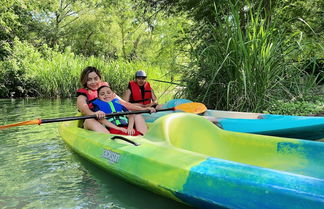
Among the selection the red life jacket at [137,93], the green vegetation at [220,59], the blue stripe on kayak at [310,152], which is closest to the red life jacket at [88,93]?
the green vegetation at [220,59]

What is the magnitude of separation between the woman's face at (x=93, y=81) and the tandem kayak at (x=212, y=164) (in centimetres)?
70

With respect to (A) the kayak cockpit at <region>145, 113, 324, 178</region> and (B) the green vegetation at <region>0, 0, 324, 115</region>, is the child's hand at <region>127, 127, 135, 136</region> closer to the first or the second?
(A) the kayak cockpit at <region>145, 113, 324, 178</region>

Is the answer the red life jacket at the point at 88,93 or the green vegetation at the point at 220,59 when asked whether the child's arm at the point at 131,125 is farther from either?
the green vegetation at the point at 220,59

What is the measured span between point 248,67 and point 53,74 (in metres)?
9.85

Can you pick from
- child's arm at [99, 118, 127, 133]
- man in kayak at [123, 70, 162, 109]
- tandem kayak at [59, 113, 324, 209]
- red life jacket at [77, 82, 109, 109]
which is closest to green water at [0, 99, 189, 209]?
tandem kayak at [59, 113, 324, 209]

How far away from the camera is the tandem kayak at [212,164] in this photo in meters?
1.55

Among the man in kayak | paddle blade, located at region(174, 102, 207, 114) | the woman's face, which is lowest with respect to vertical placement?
paddle blade, located at region(174, 102, 207, 114)

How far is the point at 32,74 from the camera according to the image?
13953 mm

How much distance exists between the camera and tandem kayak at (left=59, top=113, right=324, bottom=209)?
1553 millimetres

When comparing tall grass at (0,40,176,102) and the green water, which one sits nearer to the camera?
the green water

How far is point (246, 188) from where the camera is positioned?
5.31 ft

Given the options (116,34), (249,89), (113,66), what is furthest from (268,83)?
(116,34)

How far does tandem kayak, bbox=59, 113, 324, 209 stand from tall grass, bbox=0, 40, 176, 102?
7629mm

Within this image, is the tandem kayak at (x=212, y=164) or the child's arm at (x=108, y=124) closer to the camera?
the tandem kayak at (x=212, y=164)
